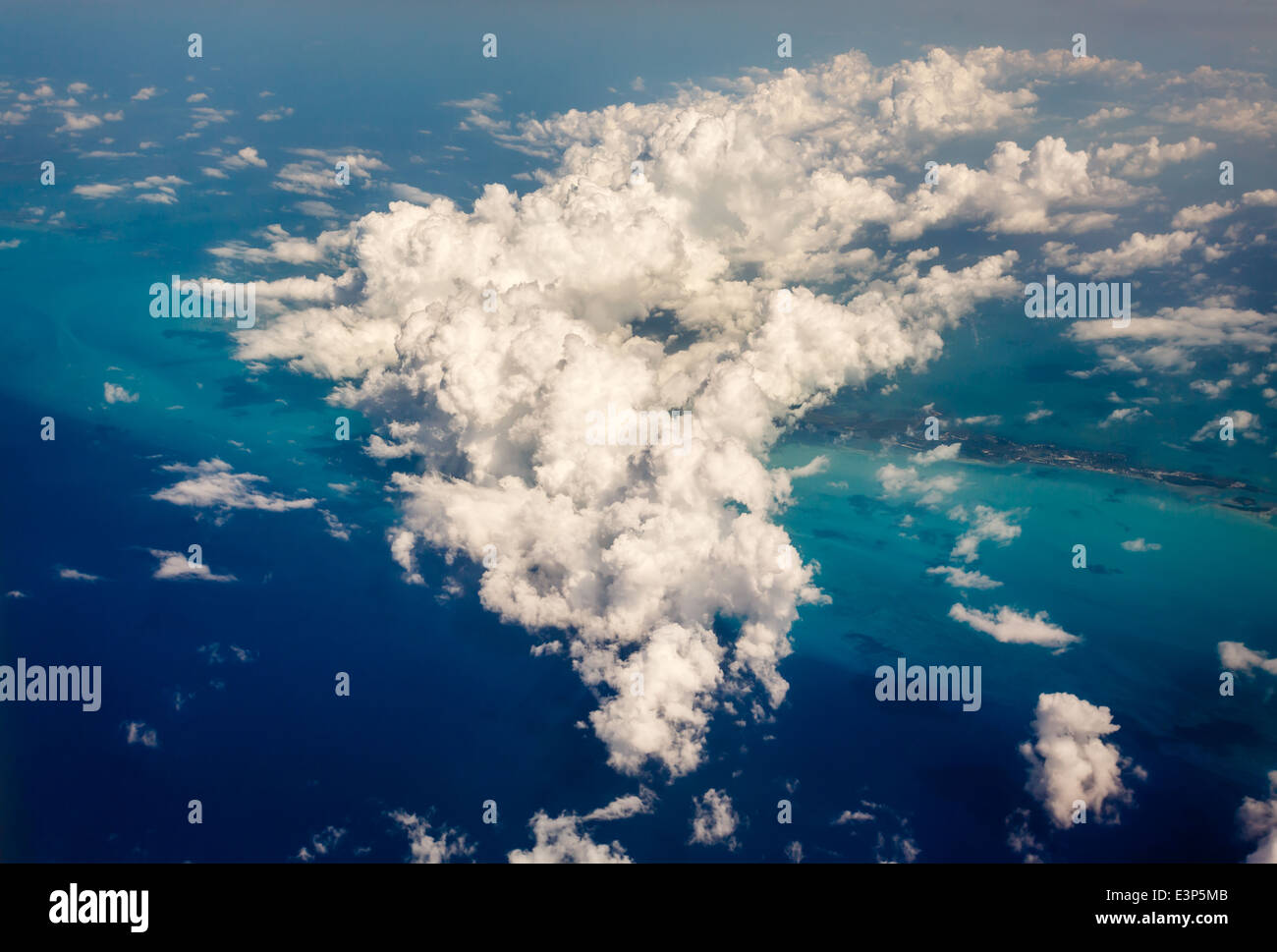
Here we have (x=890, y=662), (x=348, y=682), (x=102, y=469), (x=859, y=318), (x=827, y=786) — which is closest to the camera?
(x=827, y=786)

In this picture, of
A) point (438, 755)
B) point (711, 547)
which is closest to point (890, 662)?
point (711, 547)

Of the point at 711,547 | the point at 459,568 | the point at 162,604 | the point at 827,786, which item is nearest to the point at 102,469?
the point at 162,604

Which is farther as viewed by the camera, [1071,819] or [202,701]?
[202,701]

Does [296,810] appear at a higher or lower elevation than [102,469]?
lower

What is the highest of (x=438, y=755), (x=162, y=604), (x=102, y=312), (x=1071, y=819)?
(x=102, y=312)

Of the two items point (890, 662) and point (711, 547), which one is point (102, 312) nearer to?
point (711, 547)

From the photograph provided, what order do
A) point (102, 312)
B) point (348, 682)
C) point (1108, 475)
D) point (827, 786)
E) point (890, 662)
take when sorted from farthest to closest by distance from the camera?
point (102, 312) < point (1108, 475) < point (890, 662) < point (348, 682) < point (827, 786)

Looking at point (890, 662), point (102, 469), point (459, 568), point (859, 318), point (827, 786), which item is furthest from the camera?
point (859, 318)

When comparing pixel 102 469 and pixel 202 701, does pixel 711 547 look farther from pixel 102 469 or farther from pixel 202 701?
pixel 102 469

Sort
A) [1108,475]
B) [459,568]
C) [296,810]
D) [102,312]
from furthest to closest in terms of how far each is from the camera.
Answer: [102,312]
[1108,475]
[459,568]
[296,810]
